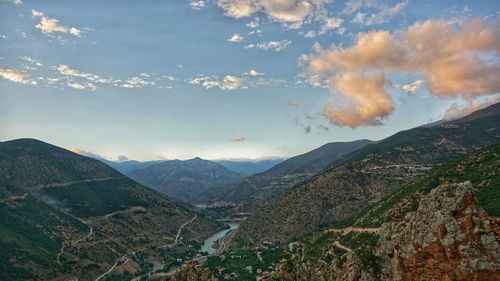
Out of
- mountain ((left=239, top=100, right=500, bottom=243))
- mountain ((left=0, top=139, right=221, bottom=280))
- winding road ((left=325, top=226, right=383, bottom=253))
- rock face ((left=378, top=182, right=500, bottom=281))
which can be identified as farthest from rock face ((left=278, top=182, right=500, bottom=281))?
mountain ((left=239, top=100, right=500, bottom=243))

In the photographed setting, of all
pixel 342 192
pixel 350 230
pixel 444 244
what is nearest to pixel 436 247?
pixel 444 244

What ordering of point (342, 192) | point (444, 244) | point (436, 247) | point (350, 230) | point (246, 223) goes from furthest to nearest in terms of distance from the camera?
point (246, 223) < point (342, 192) < point (350, 230) < point (436, 247) < point (444, 244)

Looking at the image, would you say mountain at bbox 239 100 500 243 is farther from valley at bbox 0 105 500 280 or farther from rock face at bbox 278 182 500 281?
rock face at bbox 278 182 500 281

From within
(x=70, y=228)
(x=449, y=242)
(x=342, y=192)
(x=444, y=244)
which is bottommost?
(x=70, y=228)

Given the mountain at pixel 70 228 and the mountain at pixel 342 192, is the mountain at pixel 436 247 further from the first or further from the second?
the mountain at pixel 342 192

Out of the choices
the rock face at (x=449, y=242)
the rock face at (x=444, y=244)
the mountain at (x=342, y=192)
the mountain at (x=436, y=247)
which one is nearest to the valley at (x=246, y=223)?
the mountain at (x=342, y=192)

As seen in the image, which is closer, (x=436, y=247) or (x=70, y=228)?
(x=436, y=247)

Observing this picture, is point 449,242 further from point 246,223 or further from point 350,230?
point 246,223
